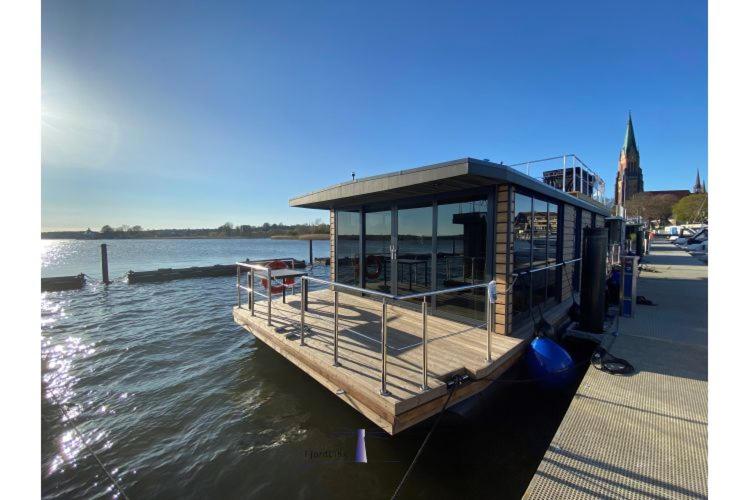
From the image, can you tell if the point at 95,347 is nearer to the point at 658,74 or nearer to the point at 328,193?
A: the point at 328,193

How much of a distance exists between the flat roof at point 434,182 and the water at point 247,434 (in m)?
2.74

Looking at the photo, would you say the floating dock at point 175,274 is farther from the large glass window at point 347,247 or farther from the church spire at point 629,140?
the church spire at point 629,140

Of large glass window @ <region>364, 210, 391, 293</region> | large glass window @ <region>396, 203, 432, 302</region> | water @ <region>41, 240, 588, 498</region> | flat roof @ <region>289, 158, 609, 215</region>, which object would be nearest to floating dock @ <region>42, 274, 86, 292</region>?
water @ <region>41, 240, 588, 498</region>

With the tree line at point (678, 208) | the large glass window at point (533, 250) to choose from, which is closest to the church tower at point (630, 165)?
the tree line at point (678, 208)

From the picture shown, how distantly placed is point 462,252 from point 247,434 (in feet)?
13.4

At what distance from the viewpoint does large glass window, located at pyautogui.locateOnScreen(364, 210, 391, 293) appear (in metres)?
6.13

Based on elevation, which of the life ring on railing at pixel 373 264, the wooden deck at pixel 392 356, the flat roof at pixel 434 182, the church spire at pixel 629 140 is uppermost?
the church spire at pixel 629 140

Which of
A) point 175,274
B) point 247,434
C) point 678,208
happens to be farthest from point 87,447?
point 678,208

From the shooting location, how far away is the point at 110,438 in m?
3.70

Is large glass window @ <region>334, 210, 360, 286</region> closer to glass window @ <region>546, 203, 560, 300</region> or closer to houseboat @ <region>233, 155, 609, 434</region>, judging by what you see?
houseboat @ <region>233, 155, 609, 434</region>

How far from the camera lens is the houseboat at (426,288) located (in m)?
3.16

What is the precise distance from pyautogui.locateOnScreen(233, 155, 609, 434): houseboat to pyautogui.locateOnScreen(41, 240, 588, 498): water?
2.28ft
